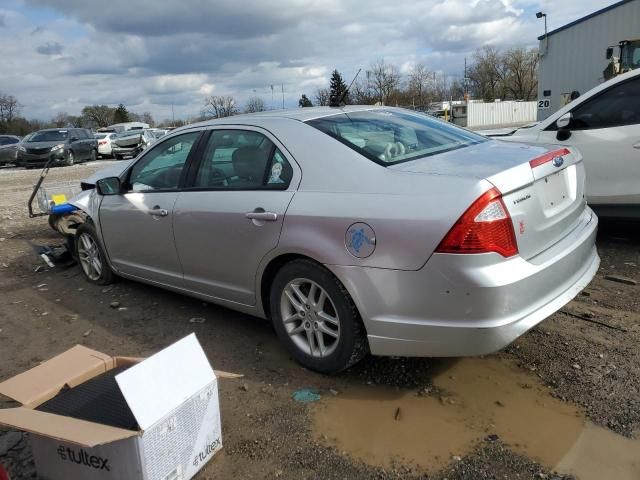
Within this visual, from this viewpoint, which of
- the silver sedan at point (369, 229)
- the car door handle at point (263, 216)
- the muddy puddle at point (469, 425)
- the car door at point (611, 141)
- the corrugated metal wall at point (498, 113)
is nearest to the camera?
the muddy puddle at point (469, 425)

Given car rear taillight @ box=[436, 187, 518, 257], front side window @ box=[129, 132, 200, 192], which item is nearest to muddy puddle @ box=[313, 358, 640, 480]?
car rear taillight @ box=[436, 187, 518, 257]

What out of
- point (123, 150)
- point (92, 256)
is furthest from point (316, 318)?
point (123, 150)

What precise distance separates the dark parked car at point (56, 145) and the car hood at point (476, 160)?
19362 millimetres

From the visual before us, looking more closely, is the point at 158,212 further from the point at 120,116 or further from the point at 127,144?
the point at 120,116

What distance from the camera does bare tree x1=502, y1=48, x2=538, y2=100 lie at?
77.7m

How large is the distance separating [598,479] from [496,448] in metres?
0.43

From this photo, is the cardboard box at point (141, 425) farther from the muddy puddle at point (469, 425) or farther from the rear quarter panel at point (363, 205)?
the rear quarter panel at point (363, 205)

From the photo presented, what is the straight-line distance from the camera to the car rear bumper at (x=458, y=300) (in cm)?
256

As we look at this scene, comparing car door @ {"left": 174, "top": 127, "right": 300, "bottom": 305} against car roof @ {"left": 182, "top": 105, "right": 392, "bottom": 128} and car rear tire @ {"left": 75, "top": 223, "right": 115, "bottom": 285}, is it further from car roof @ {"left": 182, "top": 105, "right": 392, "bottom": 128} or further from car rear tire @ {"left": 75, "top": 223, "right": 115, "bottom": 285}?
car rear tire @ {"left": 75, "top": 223, "right": 115, "bottom": 285}

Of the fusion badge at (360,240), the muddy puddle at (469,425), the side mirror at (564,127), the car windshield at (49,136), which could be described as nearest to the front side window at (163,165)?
the fusion badge at (360,240)

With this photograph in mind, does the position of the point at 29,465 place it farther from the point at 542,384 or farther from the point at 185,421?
the point at 542,384

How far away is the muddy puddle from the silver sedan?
329 mm

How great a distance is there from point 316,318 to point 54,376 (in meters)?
1.41

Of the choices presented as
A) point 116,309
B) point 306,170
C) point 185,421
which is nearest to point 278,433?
point 185,421
